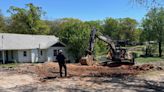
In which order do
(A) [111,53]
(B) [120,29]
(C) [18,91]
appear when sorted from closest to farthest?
(C) [18,91] → (A) [111,53] → (B) [120,29]

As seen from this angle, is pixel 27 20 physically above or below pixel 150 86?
above

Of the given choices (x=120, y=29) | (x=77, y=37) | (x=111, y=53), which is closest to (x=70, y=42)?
(x=77, y=37)

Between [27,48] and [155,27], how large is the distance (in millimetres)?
29826

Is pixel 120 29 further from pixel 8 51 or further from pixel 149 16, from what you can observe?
pixel 8 51

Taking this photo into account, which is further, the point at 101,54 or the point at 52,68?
the point at 101,54

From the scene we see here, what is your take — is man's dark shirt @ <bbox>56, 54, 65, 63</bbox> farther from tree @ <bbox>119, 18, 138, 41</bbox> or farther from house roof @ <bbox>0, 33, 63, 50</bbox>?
tree @ <bbox>119, 18, 138, 41</bbox>

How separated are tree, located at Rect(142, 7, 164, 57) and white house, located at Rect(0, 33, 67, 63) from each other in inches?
897

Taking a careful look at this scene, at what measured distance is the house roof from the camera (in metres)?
49.4

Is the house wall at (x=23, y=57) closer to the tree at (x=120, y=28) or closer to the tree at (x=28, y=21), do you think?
the tree at (x=28, y=21)

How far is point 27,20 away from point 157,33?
2737 cm

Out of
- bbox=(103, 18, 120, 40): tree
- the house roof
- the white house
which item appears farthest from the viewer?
bbox=(103, 18, 120, 40): tree

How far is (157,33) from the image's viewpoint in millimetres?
68688

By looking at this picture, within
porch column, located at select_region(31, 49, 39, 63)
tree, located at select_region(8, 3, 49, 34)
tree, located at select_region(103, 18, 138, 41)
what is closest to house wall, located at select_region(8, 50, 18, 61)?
porch column, located at select_region(31, 49, 39, 63)

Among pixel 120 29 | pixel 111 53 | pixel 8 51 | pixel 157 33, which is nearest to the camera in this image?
pixel 111 53
